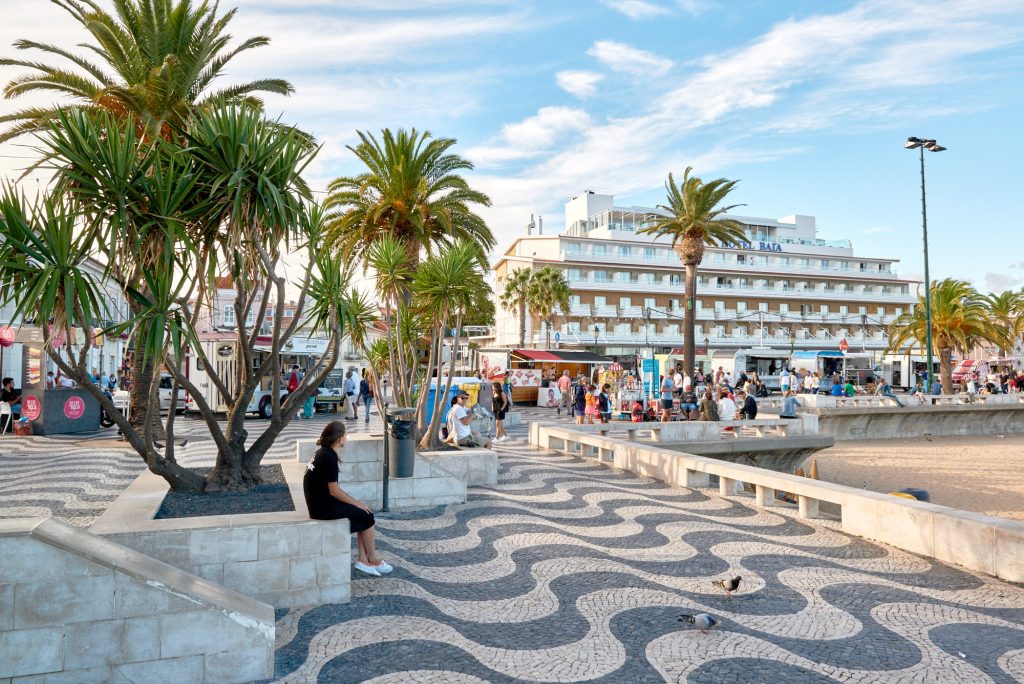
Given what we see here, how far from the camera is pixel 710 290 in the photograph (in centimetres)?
6488

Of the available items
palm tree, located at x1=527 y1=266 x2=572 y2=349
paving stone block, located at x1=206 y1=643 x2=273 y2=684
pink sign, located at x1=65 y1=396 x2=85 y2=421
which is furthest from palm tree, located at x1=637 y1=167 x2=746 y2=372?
paving stone block, located at x1=206 y1=643 x2=273 y2=684

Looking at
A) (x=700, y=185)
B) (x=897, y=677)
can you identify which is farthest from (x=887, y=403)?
(x=897, y=677)

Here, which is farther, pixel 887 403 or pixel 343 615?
pixel 887 403

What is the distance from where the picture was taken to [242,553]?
5367 mm

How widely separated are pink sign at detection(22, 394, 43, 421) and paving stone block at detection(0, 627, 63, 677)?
52.3 feet

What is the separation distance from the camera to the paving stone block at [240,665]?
4.27 m

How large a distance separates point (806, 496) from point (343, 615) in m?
6.53

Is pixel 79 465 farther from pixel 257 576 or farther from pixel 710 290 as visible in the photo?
pixel 710 290

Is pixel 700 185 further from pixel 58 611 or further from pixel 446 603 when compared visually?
pixel 58 611

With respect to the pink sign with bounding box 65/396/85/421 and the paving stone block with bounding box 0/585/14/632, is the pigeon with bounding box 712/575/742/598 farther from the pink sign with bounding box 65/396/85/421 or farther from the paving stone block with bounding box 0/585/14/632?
the pink sign with bounding box 65/396/85/421

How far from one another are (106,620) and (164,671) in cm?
48

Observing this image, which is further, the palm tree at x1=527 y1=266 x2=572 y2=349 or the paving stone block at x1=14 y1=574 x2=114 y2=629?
the palm tree at x1=527 y1=266 x2=572 y2=349

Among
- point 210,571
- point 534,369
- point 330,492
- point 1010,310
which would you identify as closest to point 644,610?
point 330,492

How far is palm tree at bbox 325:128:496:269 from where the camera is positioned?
19.4 meters
